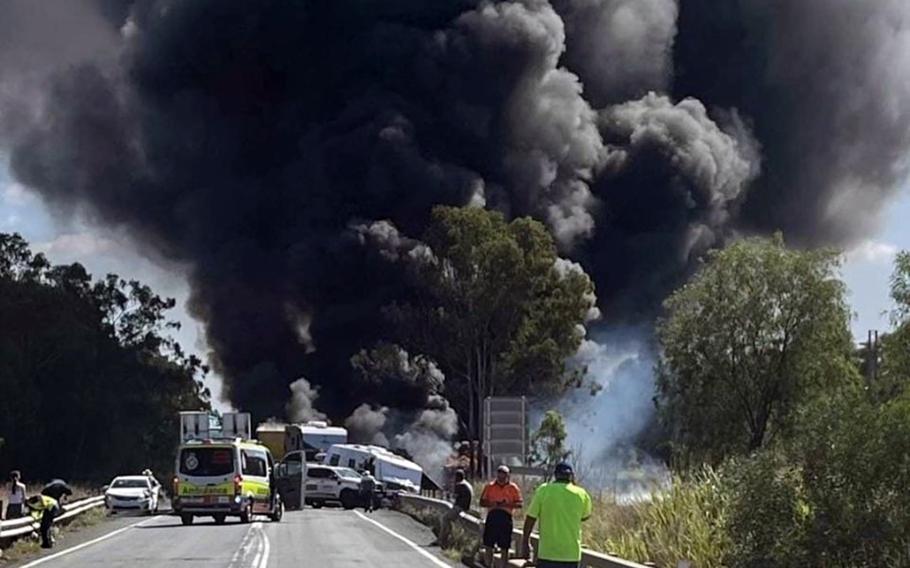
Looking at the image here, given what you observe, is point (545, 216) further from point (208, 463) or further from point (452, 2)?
point (208, 463)

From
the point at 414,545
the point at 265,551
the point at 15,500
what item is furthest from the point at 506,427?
the point at 15,500

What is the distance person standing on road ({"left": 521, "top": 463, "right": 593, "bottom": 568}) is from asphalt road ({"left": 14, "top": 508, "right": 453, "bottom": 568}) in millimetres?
10343

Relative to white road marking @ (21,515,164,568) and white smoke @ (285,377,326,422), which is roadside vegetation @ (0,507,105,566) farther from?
white smoke @ (285,377,326,422)

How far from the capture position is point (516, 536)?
25.1m

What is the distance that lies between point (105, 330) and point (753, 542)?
Result: 78.2 m

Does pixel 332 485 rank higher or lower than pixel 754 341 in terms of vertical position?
lower

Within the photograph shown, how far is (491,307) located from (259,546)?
47.9m

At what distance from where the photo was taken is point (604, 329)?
8619cm

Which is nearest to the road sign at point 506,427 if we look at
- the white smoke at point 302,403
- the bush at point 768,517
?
the bush at point 768,517

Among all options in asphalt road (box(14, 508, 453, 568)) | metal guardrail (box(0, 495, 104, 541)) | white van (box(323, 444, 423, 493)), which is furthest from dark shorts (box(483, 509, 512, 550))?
white van (box(323, 444, 423, 493))

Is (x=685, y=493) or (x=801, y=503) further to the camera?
(x=685, y=493)

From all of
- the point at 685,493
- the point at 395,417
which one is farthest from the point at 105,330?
the point at 685,493

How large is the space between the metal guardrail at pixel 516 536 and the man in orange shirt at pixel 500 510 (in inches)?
12.5

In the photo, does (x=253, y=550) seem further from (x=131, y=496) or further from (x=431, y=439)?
(x=431, y=439)
